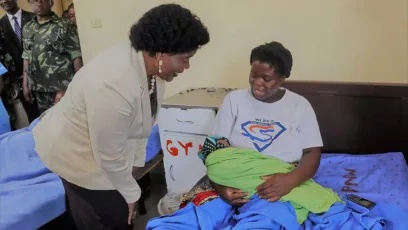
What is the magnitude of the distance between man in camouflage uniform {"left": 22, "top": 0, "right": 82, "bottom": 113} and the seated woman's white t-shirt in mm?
1702

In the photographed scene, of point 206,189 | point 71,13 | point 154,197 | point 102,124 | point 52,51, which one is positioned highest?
point 71,13

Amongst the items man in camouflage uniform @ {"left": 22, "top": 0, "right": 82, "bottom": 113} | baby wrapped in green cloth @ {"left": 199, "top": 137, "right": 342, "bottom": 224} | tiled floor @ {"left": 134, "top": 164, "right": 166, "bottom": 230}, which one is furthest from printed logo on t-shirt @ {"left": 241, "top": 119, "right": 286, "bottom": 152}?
man in camouflage uniform @ {"left": 22, "top": 0, "right": 82, "bottom": 113}

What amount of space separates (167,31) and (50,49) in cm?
199

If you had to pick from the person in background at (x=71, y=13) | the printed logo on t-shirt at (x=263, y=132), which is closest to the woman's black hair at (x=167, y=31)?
the printed logo on t-shirt at (x=263, y=132)

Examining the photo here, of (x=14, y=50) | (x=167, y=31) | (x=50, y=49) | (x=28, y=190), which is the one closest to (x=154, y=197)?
(x=28, y=190)

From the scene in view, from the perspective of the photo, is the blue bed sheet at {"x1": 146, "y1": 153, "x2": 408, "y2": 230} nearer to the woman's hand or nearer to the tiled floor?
the woman's hand

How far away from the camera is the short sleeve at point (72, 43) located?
8.91 ft

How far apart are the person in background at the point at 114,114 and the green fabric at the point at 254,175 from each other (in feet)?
0.98

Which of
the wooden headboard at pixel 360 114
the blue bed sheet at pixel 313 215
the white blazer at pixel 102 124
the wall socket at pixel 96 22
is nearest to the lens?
the white blazer at pixel 102 124

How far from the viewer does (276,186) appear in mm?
1270

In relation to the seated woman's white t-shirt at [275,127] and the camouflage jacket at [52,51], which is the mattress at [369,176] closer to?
the seated woman's white t-shirt at [275,127]

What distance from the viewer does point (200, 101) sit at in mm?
1972

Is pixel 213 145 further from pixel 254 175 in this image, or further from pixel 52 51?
pixel 52 51

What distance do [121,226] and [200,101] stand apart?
87cm
